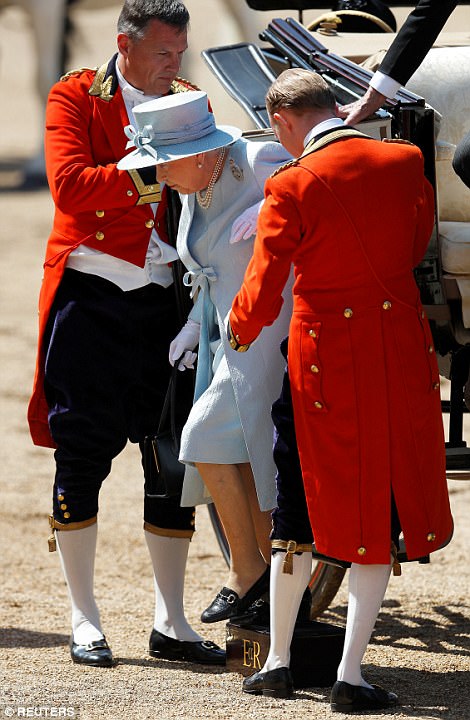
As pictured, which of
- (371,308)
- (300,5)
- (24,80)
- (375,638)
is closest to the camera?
(371,308)

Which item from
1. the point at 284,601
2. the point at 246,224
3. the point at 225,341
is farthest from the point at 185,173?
the point at 284,601

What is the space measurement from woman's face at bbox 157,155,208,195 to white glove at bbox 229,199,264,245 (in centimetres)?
14

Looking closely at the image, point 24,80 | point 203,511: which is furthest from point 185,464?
point 24,80

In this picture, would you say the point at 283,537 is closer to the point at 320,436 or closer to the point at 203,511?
the point at 320,436

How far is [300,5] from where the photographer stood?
196 inches

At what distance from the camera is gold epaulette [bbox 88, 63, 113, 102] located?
12.8ft

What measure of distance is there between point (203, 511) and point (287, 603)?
3166 mm

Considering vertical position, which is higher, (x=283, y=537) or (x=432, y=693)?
(x=283, y=537)

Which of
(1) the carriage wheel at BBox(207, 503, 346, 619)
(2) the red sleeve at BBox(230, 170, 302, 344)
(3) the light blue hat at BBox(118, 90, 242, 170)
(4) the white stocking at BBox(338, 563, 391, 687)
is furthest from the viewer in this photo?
(1) the carriage wheel at BBox(207, 503, 346, 619)

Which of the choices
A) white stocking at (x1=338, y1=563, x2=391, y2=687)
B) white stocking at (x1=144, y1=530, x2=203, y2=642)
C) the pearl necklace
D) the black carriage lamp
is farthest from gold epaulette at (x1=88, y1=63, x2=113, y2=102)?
white stocking at (x1=338, y1=563, x2=391, y2=687)

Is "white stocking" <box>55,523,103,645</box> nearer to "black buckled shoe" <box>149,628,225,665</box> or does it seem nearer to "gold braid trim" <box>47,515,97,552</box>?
"gold braid trim" <box>47,515,97,552</box>

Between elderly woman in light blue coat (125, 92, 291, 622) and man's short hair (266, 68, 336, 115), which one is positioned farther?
elderly woman in light blue coat (125, 92, 291, 622)

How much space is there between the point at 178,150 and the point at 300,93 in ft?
1.31

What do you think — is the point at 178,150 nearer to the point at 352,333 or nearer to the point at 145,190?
the point at 145,190
